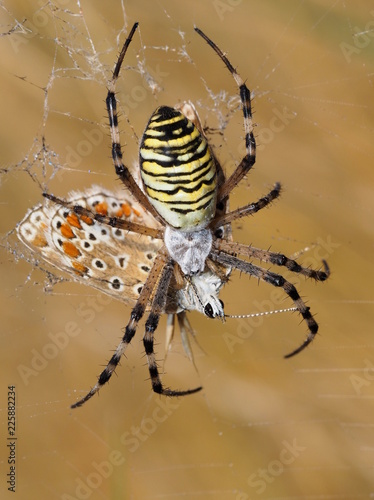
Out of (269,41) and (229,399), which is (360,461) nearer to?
(229,399)

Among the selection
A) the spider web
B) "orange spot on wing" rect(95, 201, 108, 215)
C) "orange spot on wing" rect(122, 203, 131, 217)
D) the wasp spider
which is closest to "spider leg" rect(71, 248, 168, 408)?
the wasp spider

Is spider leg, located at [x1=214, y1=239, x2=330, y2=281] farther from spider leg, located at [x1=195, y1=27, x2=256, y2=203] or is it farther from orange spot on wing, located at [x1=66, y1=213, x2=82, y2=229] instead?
orange spot on wing, located at [x1=66, y1=213, x2=82, y2=229]

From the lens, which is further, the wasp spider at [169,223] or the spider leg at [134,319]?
the spider leg at [134,319]

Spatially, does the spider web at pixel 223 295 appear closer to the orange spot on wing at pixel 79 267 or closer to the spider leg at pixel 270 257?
the spider leg at pixel 270 257

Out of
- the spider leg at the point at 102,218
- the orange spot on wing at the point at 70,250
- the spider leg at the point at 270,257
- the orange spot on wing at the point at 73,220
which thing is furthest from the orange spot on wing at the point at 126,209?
the spider leg at the point at 270,257

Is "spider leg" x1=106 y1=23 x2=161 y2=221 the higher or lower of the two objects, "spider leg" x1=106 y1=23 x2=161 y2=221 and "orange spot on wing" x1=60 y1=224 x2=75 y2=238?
the higher

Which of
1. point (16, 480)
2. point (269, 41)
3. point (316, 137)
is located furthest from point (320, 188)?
point (16, 480)

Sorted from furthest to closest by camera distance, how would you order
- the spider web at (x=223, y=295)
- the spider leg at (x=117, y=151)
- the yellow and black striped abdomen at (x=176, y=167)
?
1. the spider web at (x=223, y=295)
2. the spider leg at (x=117, y=151)
3. the yellow and black striped abdomen at (x=176, y=167)
